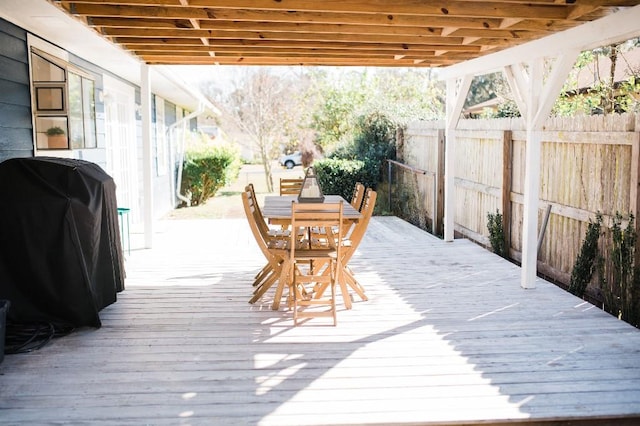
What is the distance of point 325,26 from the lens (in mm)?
5801

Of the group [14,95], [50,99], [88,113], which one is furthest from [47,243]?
[88,113]

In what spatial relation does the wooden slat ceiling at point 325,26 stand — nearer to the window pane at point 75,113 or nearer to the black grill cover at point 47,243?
the window pane at point 75,113

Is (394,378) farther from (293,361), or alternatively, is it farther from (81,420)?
(81,420)

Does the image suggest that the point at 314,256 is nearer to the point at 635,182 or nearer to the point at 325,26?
the point at 325,26

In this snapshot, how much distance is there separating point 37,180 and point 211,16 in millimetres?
1960

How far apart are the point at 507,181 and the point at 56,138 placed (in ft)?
16.0

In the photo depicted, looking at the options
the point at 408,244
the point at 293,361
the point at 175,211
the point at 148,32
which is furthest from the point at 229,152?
the point at 293,361

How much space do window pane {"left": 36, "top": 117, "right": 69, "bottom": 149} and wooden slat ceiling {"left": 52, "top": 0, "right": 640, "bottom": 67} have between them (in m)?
0.94

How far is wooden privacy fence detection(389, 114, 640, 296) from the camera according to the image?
5.31 metres

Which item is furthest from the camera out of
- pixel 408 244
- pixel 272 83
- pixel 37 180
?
pixel 272 83

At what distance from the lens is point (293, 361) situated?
396 cm

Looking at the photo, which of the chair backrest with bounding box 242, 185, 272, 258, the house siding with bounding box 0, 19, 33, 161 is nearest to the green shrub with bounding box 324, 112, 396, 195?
the chair backrest with bounding box 242, 185, 272, 258

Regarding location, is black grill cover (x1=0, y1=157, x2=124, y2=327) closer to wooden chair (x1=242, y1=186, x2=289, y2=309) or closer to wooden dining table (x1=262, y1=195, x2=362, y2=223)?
wooden chair (x1=242, y1=186, x2=289, y2=309)

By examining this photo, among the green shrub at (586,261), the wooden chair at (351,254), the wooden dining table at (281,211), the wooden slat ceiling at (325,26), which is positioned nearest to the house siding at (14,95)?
the wooden slat ceiling at (325,26)
